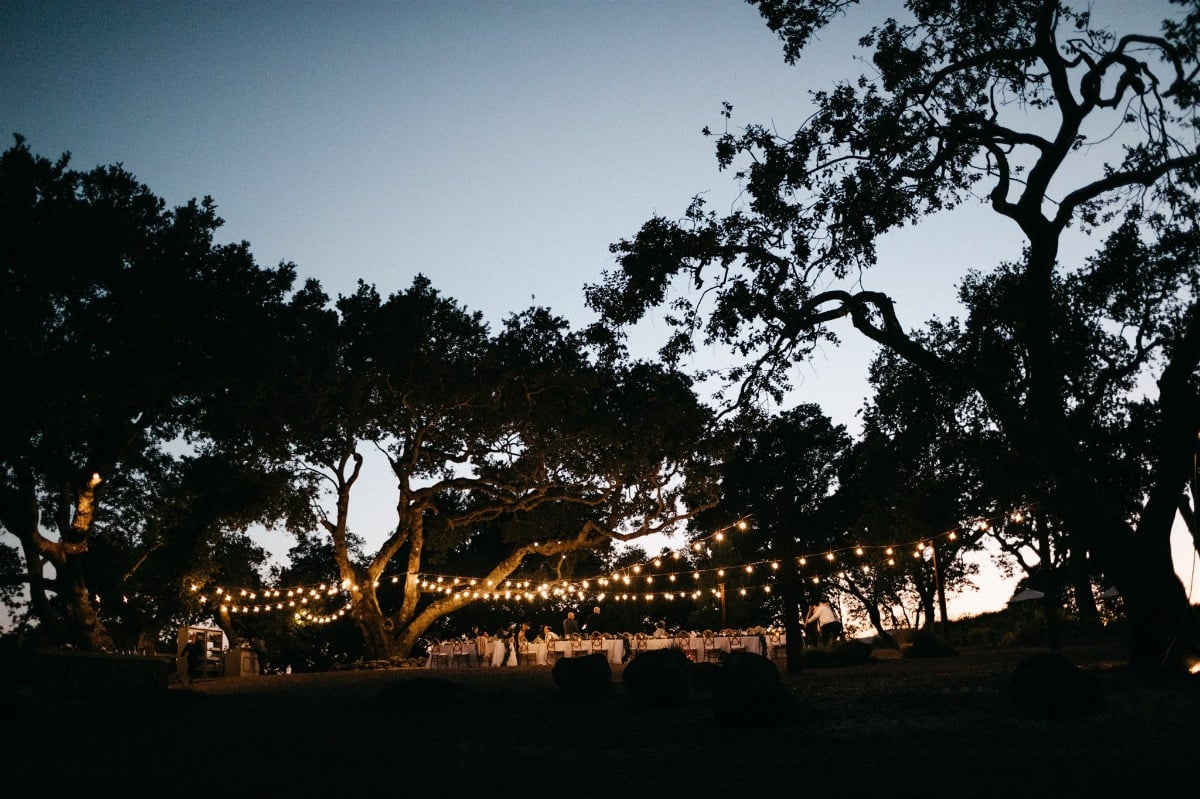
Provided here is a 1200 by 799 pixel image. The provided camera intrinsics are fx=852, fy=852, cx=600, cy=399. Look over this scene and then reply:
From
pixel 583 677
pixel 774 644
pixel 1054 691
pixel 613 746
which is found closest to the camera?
pixel 1054 691

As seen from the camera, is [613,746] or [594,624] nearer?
[613,746]

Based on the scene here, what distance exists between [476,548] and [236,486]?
56.8ft

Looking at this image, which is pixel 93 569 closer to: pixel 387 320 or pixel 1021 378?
pixel 387 320

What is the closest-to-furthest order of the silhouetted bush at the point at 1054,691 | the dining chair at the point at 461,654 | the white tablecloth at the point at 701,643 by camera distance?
the silhouetted bush at the point at 1054,691
the white tablecloth at the point at 701,643
the dining chair at the point at 461,654

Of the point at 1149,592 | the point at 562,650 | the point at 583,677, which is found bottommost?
the point at 562,650

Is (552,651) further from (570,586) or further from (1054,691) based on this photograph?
(1054,691)

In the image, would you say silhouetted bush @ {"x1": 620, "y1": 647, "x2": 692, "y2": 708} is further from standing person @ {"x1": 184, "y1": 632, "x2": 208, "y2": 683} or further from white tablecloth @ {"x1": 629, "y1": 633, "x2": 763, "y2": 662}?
standing person @ {"x1": 184, "y1": 632, "x2": 208, "y2": 683}

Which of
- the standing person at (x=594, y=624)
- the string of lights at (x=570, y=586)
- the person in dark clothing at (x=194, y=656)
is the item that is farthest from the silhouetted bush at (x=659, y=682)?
the standing person at (x=594, y=624)

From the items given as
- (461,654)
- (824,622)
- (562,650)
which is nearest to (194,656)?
(461,654)

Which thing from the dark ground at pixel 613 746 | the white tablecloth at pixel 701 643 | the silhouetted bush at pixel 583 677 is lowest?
the white tablecloth at pixel 701 643

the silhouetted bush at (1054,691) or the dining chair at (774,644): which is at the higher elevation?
the silhouetted bush at (1054,691)

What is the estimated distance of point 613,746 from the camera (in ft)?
26.8

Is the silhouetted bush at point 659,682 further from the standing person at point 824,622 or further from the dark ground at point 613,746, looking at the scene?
the standing person at point 824,622

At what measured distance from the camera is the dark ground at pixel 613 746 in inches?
242
